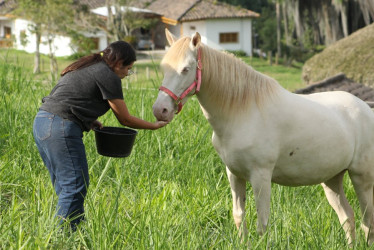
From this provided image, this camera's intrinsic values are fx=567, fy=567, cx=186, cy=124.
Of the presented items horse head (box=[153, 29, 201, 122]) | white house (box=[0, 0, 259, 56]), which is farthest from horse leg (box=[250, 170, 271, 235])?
white house (box=[0, 0, 259, 56])

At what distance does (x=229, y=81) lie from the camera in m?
3.27

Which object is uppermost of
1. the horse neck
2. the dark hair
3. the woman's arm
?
the dark hair

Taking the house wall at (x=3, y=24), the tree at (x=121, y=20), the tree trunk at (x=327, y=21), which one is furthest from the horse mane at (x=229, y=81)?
the house wall at (x=3, y=24)

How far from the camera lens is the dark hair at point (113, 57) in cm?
341

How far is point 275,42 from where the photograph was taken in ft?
123

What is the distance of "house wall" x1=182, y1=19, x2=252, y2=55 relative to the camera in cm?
3581

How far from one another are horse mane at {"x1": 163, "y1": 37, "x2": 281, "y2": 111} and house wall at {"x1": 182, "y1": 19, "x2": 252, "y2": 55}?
32.4 metres

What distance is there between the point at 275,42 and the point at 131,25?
34.6 feet

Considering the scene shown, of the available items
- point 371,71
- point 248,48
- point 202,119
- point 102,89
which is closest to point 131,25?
point 248,48

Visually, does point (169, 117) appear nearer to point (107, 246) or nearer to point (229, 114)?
point (229, 114)

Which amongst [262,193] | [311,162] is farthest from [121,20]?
[262,193]

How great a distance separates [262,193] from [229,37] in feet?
113

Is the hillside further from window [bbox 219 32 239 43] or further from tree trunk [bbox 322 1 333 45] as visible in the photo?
window [bbox 219 32 239 43]

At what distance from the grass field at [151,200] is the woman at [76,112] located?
163 millimetres
